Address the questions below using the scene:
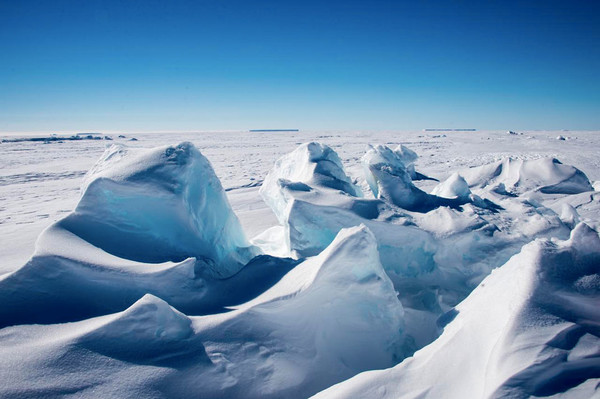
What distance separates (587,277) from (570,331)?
569 mm

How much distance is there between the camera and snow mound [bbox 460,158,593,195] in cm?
692

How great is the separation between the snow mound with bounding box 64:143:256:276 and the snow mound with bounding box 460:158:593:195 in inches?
222

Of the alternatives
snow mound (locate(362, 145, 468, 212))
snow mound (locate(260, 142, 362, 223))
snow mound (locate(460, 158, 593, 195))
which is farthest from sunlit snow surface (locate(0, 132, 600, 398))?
snow mound (locate(460, 158, 593, 195))

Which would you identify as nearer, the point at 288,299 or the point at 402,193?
the point at 288,299

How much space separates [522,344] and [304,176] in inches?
130

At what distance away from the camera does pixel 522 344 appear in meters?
1.54

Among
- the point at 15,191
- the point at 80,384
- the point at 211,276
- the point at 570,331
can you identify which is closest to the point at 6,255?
the point at 211,276

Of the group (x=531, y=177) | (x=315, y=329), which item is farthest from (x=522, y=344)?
(x=531, y=177)

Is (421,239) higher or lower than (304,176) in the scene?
lower

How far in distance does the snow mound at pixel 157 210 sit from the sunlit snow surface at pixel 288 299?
0.04 ft

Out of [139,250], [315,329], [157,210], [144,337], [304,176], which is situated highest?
[304,176]

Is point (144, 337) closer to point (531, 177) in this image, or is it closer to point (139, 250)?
point (139, 250)

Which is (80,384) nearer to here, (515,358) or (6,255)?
(515,358)

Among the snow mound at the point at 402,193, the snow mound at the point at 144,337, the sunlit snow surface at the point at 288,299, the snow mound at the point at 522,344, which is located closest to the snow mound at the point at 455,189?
the snow mound at the point at 402,193
